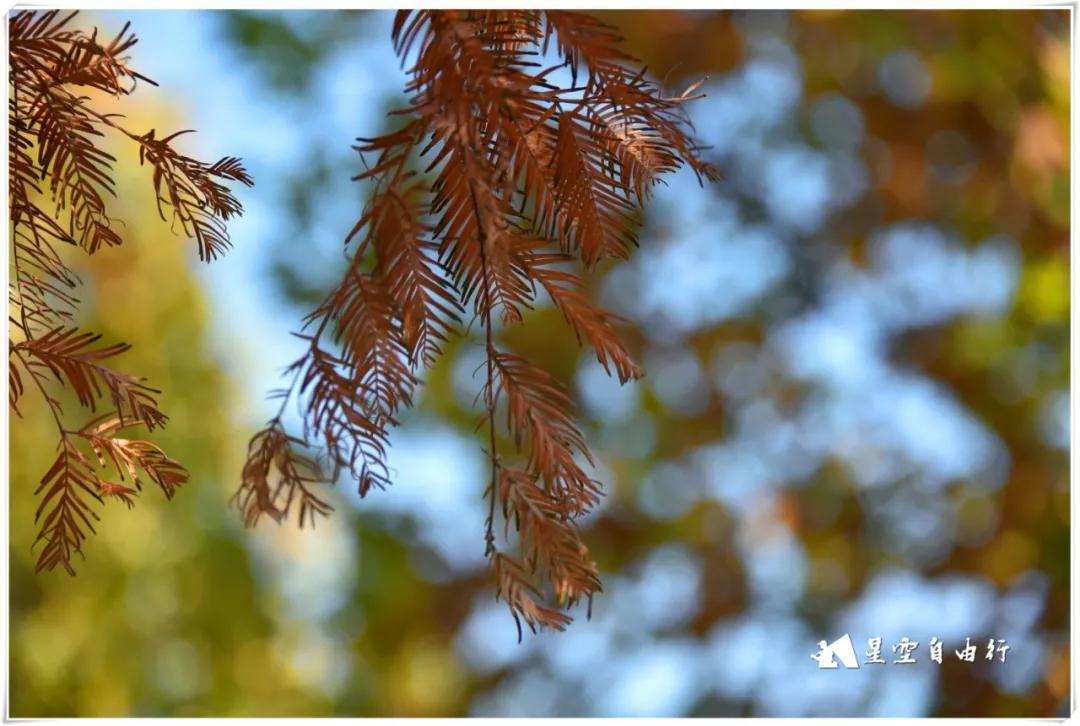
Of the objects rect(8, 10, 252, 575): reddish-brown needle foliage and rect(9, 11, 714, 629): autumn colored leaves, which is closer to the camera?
rect(9, 11, 714, 629): autumn colored leaves

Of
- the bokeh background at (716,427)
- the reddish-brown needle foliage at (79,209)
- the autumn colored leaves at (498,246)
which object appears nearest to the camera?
the autumn colored leaves at (498,246)

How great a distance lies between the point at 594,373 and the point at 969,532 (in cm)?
96

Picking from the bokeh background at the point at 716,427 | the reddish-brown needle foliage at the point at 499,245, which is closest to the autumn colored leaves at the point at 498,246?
the reddish-brown needle foliage at the point at 499,245

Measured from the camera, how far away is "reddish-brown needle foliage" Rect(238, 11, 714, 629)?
0.33m

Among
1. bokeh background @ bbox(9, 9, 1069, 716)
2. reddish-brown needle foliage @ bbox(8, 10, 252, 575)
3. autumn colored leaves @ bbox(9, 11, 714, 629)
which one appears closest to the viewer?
autumn colored leaves @ bbox(9, 11, 714, 629)

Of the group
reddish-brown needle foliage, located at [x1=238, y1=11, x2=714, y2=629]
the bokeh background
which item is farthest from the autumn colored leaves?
the bokeh background

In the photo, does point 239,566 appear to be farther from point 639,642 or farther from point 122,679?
point 639,642

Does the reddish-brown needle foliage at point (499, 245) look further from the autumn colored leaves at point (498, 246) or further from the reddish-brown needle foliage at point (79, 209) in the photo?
the reddish-brown needle foliage at point (79, 209)

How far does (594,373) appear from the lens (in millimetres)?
2461

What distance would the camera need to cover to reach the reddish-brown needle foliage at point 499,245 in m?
0.33

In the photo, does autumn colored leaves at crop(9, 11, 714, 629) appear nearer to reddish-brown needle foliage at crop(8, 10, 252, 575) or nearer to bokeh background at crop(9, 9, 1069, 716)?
reddish-brown needle foliage at crop(8, 10, 252, 575)

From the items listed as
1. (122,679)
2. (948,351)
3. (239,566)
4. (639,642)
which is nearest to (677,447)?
(639,642)

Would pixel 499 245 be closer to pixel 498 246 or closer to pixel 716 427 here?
pixel 498 246

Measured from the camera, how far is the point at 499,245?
1.11 ft
